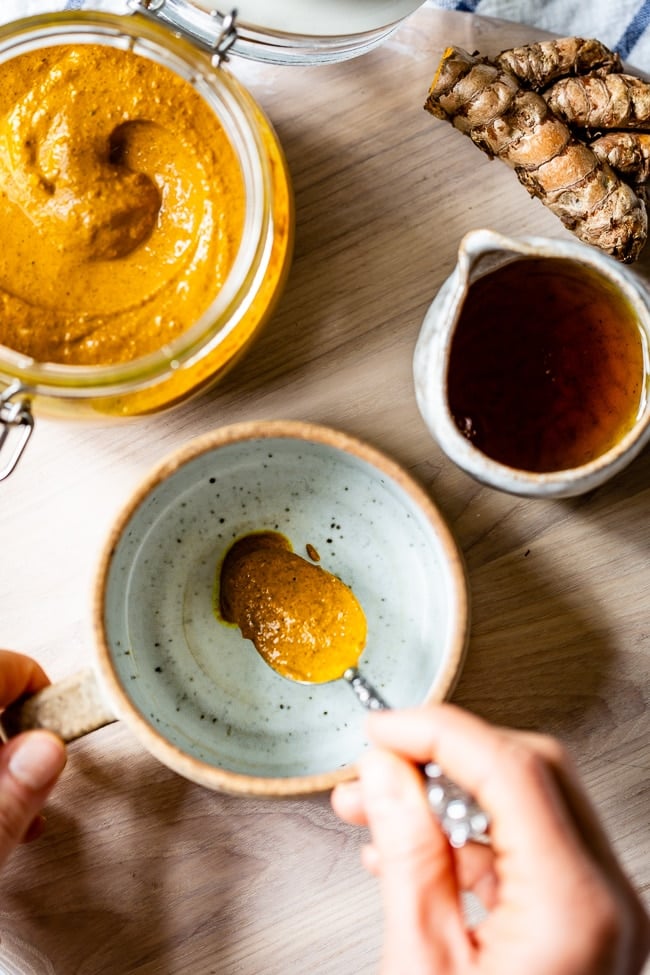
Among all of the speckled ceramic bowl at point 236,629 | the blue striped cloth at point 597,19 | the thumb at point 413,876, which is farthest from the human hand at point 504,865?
the blue striped cloth at point 597,19

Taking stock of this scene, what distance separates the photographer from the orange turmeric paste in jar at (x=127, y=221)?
0.70 meters

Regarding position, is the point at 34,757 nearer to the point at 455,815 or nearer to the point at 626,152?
the point at 455,815

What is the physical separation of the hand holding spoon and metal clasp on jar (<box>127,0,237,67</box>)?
0.39 metres

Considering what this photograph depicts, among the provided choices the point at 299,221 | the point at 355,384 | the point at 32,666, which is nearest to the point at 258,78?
the point at 299,221

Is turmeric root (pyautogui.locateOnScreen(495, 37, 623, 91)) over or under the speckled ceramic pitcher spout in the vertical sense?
over

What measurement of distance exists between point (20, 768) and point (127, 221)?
40 centimetres

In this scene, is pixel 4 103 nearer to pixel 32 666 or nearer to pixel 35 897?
pixel 32 666

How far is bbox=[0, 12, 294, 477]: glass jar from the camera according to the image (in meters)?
0.69

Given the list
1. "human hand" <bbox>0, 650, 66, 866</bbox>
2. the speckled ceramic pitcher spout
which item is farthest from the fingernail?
the speckled ceramic pitcher spout

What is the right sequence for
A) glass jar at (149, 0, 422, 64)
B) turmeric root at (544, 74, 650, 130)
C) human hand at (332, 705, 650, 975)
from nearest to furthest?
human hand at (332, 705, 650, 975), glass jar at (149, 0, 422, 64), turmeric root at (544, 74, 650, 130)

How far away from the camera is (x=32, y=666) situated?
2.51ft

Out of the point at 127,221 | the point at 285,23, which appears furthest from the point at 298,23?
the point at 127,221

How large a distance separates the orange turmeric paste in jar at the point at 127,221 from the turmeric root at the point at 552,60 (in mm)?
213

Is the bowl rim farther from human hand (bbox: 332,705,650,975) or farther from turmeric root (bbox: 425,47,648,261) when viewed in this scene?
turmeric root (bbox: 425,47,648,261)
